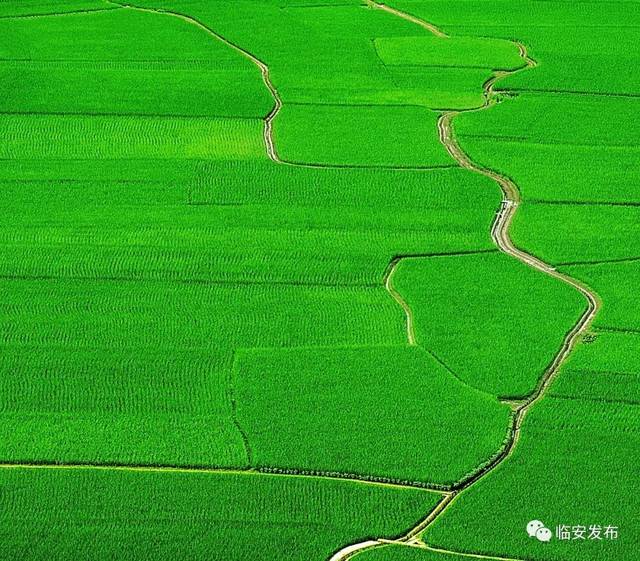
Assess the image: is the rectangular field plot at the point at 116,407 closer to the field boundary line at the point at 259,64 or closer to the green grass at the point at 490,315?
the green grass at the point at 490,315

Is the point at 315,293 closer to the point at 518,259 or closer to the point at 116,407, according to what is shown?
the point at 518,259

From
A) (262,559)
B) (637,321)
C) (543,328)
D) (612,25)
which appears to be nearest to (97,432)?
(262,559)

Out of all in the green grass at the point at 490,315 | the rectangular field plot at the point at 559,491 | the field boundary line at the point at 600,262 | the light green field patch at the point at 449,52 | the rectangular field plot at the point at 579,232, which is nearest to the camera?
the rectangular field plot at the point at 559,491

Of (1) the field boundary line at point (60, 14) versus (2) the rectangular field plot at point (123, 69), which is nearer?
(2) the rectangular field plot at point (123, 69)

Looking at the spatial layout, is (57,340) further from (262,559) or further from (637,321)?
(637,321)

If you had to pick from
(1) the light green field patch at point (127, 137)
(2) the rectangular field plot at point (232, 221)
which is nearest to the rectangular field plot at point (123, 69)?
(1) the light green field patch at point (127, 137)

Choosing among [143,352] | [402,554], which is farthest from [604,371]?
[143,352]

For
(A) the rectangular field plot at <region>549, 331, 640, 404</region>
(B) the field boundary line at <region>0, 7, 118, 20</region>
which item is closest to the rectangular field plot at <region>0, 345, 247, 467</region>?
(A) the rectangular field plot at <region>549, 331, 640, 404</region>

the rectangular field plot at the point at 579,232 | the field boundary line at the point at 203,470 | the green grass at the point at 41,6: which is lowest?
the field boundary line at the point at 203,470
